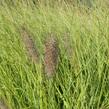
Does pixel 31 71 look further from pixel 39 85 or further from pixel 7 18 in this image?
pixel 7 18

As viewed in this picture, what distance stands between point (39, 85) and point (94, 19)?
1.39m

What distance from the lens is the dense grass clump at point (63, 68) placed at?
5.54ft

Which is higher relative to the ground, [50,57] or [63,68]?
[50,57]

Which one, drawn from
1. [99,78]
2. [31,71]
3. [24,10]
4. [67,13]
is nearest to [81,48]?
[99,78]

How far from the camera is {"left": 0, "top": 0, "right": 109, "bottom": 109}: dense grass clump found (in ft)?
5.54

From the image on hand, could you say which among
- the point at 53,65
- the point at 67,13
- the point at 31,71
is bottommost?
the point at 67,13

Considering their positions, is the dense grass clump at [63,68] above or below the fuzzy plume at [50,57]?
below

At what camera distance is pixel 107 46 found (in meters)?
2.23

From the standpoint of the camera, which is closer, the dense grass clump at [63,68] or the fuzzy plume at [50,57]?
the fuzzy plume at [50,57]

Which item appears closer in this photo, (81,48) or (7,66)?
(7,66)

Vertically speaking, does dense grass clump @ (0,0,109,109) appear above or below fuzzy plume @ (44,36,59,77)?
below

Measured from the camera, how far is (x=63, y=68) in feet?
6.64

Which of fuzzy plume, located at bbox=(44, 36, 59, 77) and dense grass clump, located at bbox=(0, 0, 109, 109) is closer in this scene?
fuzzy plume, located at bbox=(44, 36, 59, 77)

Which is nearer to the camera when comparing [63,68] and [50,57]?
[50,57]
